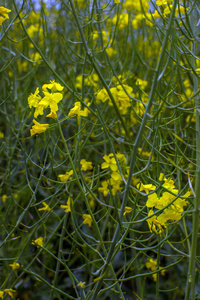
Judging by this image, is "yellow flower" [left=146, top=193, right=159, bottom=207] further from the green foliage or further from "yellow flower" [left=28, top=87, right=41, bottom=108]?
"yellow flower" [left=28, top=87, right=41, bottom=108]

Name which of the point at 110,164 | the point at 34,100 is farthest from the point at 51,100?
the point at 110,164

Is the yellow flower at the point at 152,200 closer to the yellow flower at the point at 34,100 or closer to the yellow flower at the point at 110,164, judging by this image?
the yellow flower at the point at 110,164

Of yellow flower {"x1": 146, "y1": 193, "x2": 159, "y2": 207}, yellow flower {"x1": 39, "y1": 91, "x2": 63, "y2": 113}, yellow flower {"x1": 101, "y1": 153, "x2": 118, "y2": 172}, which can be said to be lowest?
yellow flower {"x1": 146, "y1": 193, "x2": 159, "y2": 207}

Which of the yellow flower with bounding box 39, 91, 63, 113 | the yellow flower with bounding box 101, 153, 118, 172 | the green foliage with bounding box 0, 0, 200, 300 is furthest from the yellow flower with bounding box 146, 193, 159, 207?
the yellow flower with bounding box 39, 91, 63, 113

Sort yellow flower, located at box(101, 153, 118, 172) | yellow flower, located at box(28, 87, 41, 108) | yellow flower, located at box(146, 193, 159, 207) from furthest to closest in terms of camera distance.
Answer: yellow flower, located at box(101, 153, 118, 172), yellow flower, located at box(28, 87, 41, 108), yellow flower, located at box(146, 193, 159, 207)

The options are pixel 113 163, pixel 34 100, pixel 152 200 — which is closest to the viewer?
pixel 152 200

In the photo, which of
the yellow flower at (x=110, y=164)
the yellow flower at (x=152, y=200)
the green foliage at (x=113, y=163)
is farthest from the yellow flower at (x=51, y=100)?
the yellow flower at (x=152, y=200)

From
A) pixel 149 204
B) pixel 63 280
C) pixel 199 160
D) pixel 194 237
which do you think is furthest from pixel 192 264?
pixel 63 280

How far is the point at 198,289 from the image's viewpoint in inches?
62.6

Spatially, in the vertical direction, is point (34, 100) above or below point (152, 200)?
above

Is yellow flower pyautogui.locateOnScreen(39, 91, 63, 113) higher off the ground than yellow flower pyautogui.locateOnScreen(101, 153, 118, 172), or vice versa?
yellow flower pyautogui.locateOnScreen(39, 91, 63, 113)

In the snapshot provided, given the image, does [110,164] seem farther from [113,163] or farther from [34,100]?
[34,100]

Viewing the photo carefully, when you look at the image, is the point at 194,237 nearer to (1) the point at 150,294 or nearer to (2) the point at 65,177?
(2) the point at 65,177

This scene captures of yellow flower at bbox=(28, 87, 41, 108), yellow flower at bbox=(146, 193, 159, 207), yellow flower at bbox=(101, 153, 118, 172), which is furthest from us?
yellow flower at bbox=(101, 153, 118, 172)
